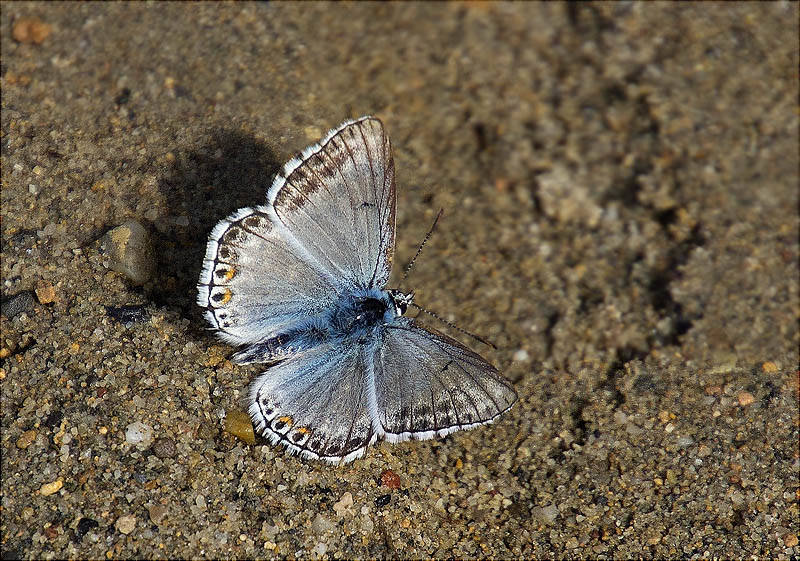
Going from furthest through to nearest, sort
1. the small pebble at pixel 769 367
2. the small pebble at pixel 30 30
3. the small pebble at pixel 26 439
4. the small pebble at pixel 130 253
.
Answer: the small pebble at pixel 30 30 → the small pebble at pixel 769 367 → the small pebble at pixel 130 253 → the small pebble at pixel 26 439

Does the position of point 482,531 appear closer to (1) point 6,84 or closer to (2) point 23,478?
(2) point 23,478

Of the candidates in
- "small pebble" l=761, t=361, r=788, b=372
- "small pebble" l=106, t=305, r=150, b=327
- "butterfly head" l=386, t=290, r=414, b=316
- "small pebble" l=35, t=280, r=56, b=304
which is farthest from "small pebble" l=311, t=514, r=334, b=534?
"small pebble" l=761, t=361, r=788, b=372

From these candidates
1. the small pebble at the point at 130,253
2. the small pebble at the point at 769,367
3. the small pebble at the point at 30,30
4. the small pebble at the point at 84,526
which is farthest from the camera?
the small pebble at the point at 30,30

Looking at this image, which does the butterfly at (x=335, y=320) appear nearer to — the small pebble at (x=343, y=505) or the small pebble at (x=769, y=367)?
the small pebble at (x=343, y=505)

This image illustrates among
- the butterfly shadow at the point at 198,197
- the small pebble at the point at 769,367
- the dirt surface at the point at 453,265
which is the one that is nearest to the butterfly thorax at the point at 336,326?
the dirt surface at the point at 453,265

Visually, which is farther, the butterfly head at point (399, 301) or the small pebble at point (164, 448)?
the butterfly head at point (399, 301)

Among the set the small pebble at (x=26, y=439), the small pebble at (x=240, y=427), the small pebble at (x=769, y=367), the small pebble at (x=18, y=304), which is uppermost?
the small pebble at (x=18, y=304)

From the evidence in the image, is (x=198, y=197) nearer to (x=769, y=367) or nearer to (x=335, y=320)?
(x=335, y=320)

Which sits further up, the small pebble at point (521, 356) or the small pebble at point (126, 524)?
the small pebble at point (126, 524)
